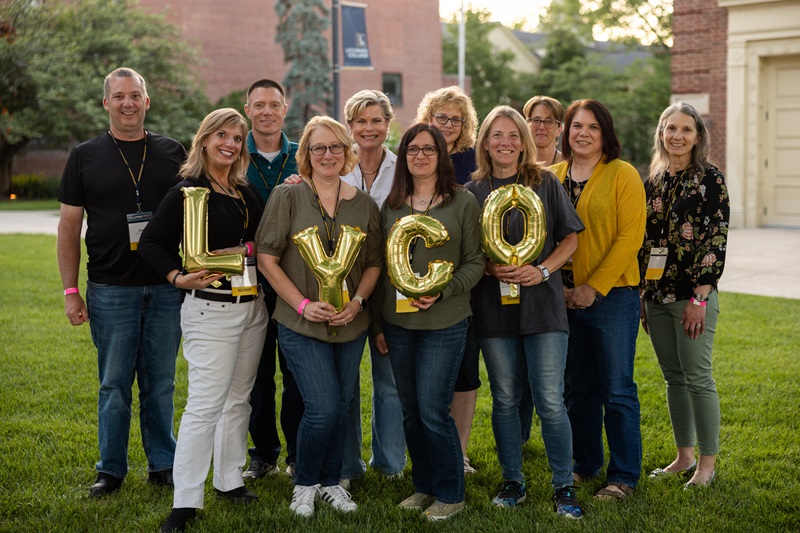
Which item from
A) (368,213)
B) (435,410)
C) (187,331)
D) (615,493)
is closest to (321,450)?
(435,410)

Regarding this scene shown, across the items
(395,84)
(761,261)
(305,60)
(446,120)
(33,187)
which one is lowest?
(761,261)

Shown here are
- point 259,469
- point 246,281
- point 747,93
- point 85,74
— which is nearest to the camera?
point 246,281

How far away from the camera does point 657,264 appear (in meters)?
4.22

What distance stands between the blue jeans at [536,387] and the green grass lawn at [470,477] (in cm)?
30

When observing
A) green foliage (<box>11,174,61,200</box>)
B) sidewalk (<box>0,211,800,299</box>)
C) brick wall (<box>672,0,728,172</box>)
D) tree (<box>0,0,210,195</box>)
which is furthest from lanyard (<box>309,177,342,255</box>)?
green foliage (<box>11,174,61,200</box>)

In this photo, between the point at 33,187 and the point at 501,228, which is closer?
the point at 501,228

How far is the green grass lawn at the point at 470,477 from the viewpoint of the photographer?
3859mm

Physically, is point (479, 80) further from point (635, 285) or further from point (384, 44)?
point (635, 285)

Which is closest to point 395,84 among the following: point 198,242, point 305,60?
point 305,60

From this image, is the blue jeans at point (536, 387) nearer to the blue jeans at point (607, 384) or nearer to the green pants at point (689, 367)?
the blue jeans at point (607, 384)

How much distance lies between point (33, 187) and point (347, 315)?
29.7 metres

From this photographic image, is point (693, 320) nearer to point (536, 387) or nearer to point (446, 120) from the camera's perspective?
point (536, 387)

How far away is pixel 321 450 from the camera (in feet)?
13.0

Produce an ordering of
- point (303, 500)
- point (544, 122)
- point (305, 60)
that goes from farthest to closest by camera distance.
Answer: point (305, 60) → point (544, 122) → point (303, 500)
